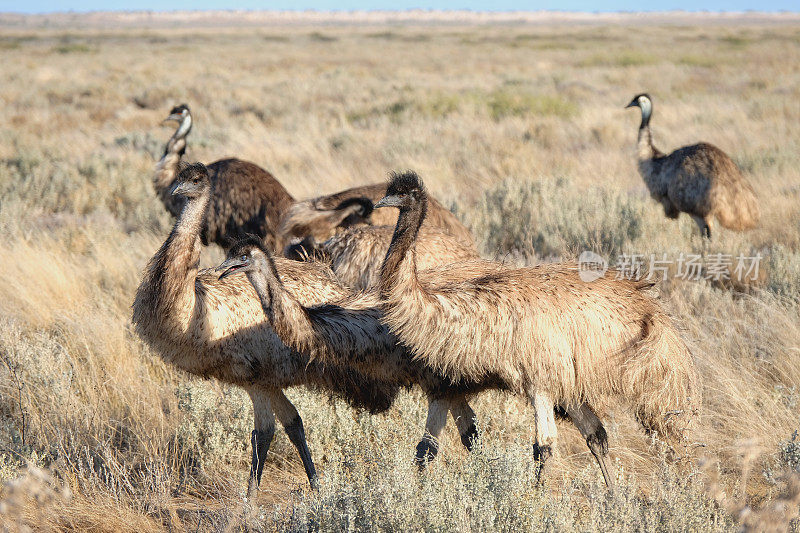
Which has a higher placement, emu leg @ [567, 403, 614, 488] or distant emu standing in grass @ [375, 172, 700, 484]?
distant emu standing in grass @ [375, 172, 700, 484]

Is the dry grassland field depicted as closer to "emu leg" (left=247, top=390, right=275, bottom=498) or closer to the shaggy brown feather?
"emu leg" (left=247, top=390, right=275, bottom=498)

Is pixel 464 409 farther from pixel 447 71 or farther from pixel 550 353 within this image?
pixel 447 71

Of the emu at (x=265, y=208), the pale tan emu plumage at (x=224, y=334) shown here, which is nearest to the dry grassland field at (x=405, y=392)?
the pale tan emu plumage at (x=224, y=334)

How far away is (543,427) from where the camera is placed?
3270mm

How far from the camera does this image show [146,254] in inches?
267

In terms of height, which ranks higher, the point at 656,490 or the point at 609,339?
the point at 609,339

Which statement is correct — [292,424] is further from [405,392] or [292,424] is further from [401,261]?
[401,261]

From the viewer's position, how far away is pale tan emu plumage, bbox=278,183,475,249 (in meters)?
5.48

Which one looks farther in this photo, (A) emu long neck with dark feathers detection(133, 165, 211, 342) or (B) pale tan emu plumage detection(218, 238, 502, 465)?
(A) emu long neck with dark feathers detection(133, 165, 211, 342)

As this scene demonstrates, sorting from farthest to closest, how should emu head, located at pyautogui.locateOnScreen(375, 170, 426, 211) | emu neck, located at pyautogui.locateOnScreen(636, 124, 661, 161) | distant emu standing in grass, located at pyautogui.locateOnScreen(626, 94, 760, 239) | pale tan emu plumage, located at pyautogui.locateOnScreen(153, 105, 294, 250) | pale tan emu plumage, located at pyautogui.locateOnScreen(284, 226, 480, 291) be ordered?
emu neck, located at pyautogui.locateOnScreen(636, 124, 661, 161) < distant emu standing in grass, located at pyautogui.locateOnScreen(626, 94, 760, 239) < pale tan emu plumage, located at pyautogui.locateOnScreen(153, 105, 294, 250) < pale tan emu plumage, located at pyautogui.locateOnScreen(284, 226, 480, 291) < emu head, located at pyautogui.locateOnScreen(375, 170, 426, 211)

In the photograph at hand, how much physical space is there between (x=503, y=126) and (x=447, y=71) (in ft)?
55.5

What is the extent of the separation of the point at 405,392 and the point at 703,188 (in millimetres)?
4705

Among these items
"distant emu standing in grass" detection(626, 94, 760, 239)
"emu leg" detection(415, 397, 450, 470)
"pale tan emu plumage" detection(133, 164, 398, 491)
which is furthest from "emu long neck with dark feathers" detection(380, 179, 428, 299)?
"distant emu standing in grass" detection(626, 94, 760, 239)

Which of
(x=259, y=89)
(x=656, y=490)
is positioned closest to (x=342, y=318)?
(x=656, y=490)
